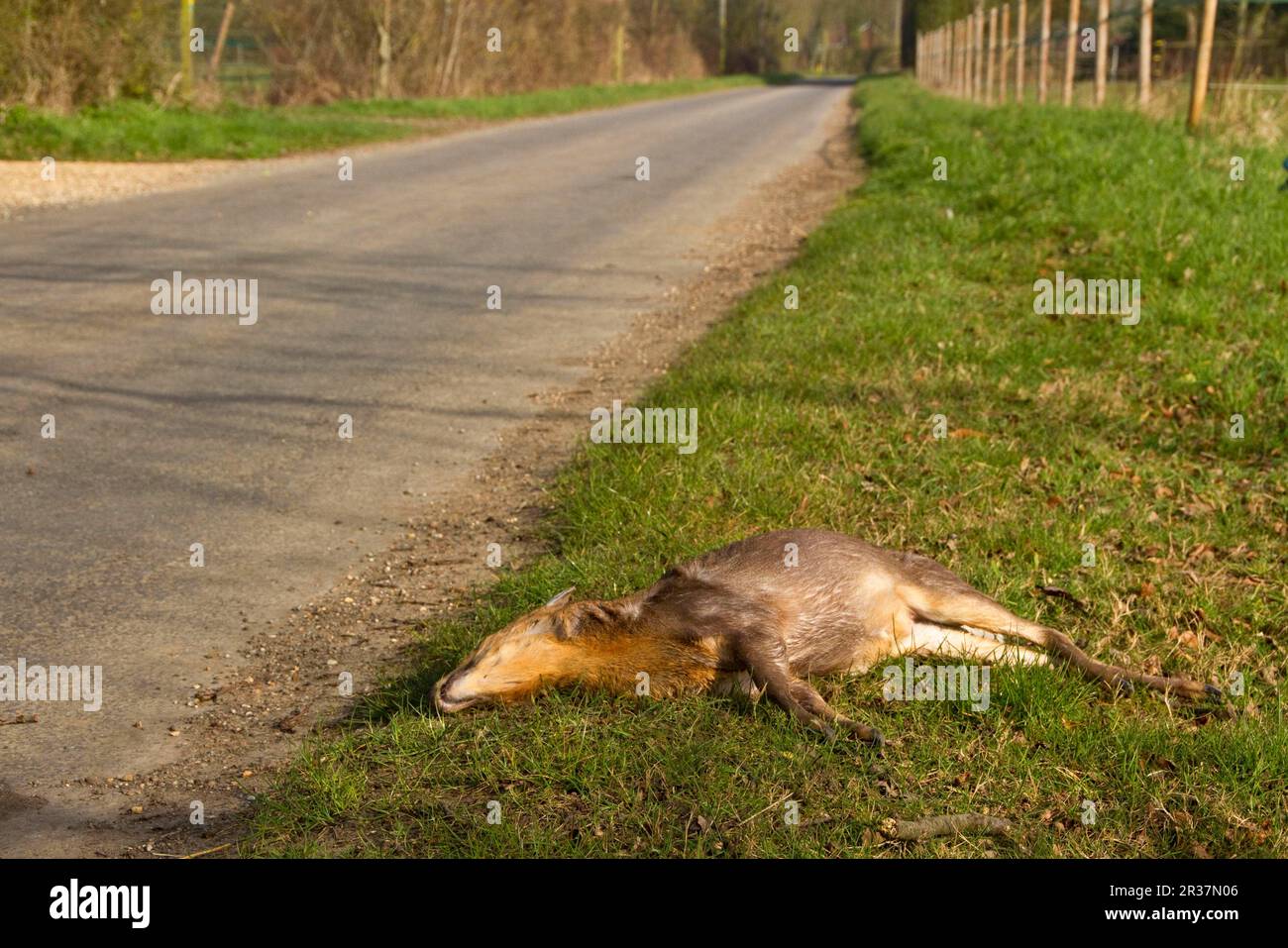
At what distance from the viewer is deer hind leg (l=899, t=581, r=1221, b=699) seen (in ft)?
14.7

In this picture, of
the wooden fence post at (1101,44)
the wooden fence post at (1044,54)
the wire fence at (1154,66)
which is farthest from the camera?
the wooden fence post at (1044,54)

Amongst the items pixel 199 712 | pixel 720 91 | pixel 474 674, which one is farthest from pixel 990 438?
pixel 720 91

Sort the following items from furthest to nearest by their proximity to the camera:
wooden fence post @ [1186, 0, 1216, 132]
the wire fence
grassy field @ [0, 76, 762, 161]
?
grassy field @ [0, 76, 762, 161]
the wire fence
wooden fence post @ [1186, 0, 1216, 132]

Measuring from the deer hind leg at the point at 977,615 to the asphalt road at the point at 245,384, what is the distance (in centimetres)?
239

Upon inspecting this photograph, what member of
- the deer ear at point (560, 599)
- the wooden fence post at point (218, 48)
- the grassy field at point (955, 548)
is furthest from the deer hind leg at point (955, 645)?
the wooden fence post at point (218, 48)

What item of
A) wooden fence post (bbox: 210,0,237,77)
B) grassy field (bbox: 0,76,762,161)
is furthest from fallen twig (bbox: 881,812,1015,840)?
wooden fence post (bbox: 210,0,237,77)

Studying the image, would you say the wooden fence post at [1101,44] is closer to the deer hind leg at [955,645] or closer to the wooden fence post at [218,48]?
the wooden fence post at [218,48]

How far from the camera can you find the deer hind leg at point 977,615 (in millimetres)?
4488

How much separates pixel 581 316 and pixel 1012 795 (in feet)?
24.3

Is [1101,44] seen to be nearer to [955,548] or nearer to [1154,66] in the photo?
[1154,66]

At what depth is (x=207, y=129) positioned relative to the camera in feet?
68.1

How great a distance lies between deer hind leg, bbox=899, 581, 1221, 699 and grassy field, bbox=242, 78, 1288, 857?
19 centimetres

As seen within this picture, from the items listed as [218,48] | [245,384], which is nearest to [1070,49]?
[218,48]

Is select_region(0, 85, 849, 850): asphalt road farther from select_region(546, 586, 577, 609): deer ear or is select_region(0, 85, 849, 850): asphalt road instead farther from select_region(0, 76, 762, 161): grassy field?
select_region(0, 76, 762, 161): grassy field
